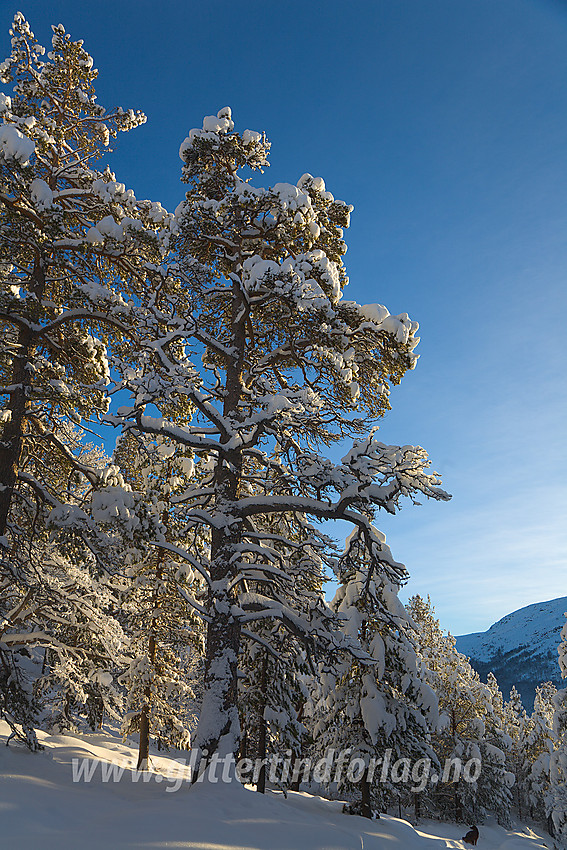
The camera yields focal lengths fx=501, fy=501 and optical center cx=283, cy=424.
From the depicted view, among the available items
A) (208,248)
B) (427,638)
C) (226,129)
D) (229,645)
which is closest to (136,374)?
(208,248)

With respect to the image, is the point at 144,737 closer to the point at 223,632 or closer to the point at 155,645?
the point at 155,645

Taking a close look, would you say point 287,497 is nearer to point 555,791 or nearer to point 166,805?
point 166,805

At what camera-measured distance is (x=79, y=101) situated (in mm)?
11797

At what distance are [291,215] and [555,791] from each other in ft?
94.8

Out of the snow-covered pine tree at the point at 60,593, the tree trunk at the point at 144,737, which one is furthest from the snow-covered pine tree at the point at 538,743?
the snow-covered pine tree at the point at 60,593

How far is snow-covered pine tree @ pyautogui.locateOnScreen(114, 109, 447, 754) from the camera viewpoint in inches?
322

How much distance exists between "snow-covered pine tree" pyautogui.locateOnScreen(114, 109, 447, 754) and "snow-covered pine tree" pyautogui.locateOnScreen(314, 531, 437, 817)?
17.6 feet

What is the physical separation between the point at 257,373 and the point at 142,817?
798cm

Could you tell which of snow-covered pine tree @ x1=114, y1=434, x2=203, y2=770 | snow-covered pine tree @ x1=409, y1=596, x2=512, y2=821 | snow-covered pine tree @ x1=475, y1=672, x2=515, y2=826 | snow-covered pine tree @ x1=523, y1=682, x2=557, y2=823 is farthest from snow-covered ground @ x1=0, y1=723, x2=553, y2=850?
snow-covered pine tree @ x1=523, y1=682, x2=557, y2=823

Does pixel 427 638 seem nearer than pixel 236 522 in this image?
No

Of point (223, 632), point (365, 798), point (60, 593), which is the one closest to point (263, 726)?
point (365, 798)

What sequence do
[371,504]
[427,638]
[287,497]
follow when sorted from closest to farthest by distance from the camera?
[371,504] → [287,497] → [427,638]

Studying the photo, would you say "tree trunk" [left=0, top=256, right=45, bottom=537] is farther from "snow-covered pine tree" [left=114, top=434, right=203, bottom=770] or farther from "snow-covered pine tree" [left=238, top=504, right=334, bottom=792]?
"snow-covered pine tree" [left=114, top=434, right=203, bottom=770]

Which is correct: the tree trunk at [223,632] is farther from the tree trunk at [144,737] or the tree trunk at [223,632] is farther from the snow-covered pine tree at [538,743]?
the snow-covered pine tree at [538,743]
